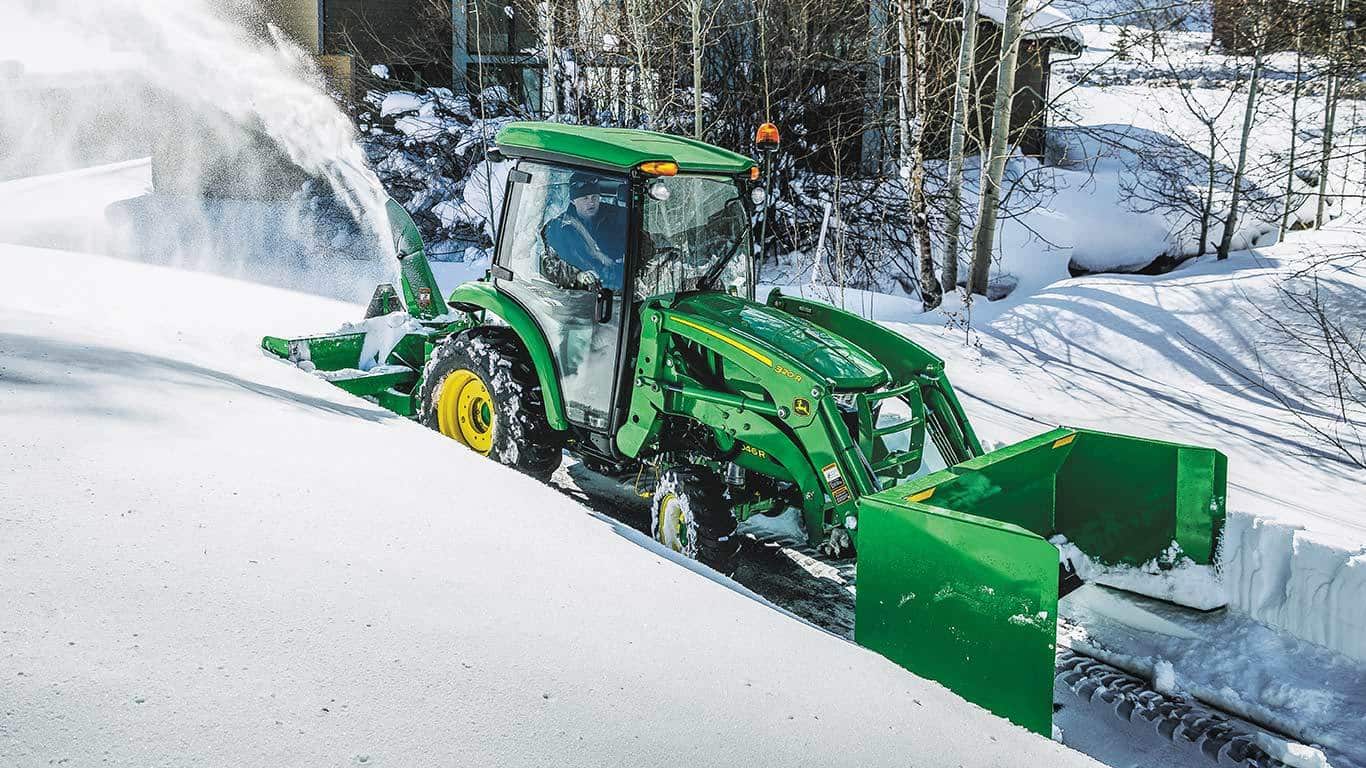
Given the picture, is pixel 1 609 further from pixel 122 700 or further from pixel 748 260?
pixel 748 260

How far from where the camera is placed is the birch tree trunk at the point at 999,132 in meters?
11.4

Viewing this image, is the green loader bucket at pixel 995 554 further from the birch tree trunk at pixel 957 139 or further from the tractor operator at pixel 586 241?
the birch tree trunk at pixel 957 139

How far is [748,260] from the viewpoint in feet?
19.4

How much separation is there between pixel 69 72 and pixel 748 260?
496 inches

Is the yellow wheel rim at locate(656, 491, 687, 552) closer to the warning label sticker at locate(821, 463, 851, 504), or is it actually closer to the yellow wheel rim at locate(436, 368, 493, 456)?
the warning label sticker at locate(821, 463, 851, 504)

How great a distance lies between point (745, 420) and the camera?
16.8 ft

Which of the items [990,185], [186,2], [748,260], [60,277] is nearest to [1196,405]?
[990,185]

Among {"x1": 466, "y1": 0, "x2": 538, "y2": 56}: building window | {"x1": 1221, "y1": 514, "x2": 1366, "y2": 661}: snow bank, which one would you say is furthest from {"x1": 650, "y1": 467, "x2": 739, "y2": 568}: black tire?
{"x1": 466, "y1": 0, "x2": 538, "y2": 56}: building window

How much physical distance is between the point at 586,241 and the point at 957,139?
24.5 feet

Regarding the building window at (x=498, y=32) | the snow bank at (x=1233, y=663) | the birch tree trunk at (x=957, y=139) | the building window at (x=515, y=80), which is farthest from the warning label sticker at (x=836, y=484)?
the building window at (x=498, y=32)

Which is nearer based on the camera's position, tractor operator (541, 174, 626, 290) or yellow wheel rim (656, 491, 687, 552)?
yellow wheel rim (656, 491, 687, 552)

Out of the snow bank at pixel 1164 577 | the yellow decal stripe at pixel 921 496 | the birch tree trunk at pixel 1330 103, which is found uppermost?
the birch tree trunk at pixel 1330 103

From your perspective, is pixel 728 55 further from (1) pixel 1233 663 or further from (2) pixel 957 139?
(1) pixel 1233 663

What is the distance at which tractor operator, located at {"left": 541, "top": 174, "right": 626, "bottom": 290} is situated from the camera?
17.9ft
